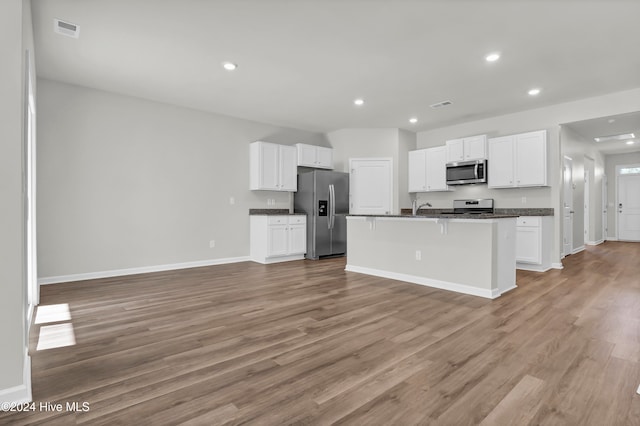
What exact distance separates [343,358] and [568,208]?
21.0 ft

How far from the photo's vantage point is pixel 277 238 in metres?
6.05

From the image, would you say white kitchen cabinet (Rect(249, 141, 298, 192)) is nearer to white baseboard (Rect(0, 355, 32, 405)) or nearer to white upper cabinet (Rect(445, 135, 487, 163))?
white upper cabinet (Rect(445, 135, 487, 163))

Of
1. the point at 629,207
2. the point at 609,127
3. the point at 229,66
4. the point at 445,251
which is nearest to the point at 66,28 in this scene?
the point at 229,66

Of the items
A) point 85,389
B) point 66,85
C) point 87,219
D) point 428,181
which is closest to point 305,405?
point 85,389

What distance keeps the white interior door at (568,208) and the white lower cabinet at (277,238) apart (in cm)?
498

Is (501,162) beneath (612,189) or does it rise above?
above

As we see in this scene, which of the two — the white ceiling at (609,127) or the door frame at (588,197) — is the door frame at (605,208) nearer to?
the door frame at (588,197)

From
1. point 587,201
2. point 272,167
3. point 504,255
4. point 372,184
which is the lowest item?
point 504,255

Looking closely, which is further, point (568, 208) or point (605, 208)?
point (605, 208)

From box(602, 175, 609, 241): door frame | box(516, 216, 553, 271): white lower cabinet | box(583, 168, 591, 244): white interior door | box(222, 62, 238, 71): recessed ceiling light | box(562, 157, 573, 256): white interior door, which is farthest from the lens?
box(602, 175, 609, 241): door frame

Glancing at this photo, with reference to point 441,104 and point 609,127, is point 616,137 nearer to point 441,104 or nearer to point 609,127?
point 609,127

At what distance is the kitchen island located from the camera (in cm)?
364

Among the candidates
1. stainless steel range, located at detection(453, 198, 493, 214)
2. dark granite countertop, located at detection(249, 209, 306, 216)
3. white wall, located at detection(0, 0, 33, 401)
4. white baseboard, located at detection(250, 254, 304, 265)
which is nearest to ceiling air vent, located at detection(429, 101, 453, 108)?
stainless steel range, located at detection(453, 198, 493, 214)

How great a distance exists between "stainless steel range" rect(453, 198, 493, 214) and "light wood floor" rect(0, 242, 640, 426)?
2.35 meters
